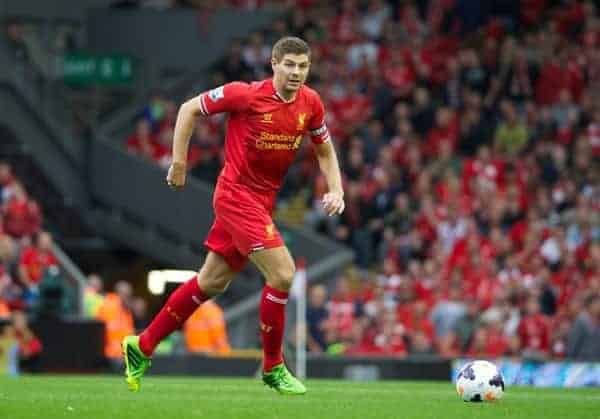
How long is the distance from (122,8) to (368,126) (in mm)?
6762

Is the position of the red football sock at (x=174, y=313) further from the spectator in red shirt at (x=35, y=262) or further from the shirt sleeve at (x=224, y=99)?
the spectator in red shirt at (x=35, y=262)

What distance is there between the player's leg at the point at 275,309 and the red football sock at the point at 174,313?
505 mm

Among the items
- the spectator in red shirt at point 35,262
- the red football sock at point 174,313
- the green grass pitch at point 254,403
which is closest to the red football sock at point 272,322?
the green grass pitch at point 254,403

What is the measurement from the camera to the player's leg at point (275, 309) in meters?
12.3

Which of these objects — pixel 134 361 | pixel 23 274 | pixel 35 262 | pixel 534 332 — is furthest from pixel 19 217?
pixel 134 361

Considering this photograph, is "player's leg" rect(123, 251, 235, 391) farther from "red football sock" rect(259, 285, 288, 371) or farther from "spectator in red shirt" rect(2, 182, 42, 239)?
"spectator in red shirt" rect(2, 182, 42, 239)

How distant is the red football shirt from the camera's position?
12453mm

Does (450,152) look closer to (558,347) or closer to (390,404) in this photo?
(558,347)

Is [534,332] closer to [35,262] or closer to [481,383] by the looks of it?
[35,262]

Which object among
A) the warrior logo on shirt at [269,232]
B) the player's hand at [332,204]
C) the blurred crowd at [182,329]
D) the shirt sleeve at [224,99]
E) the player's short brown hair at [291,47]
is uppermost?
the player's short brown hair at [291,47]

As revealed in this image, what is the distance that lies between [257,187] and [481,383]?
2.00 metres

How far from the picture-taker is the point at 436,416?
35.1ft

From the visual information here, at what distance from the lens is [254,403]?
11.5 metres

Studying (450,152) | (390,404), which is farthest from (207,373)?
(390,404)
